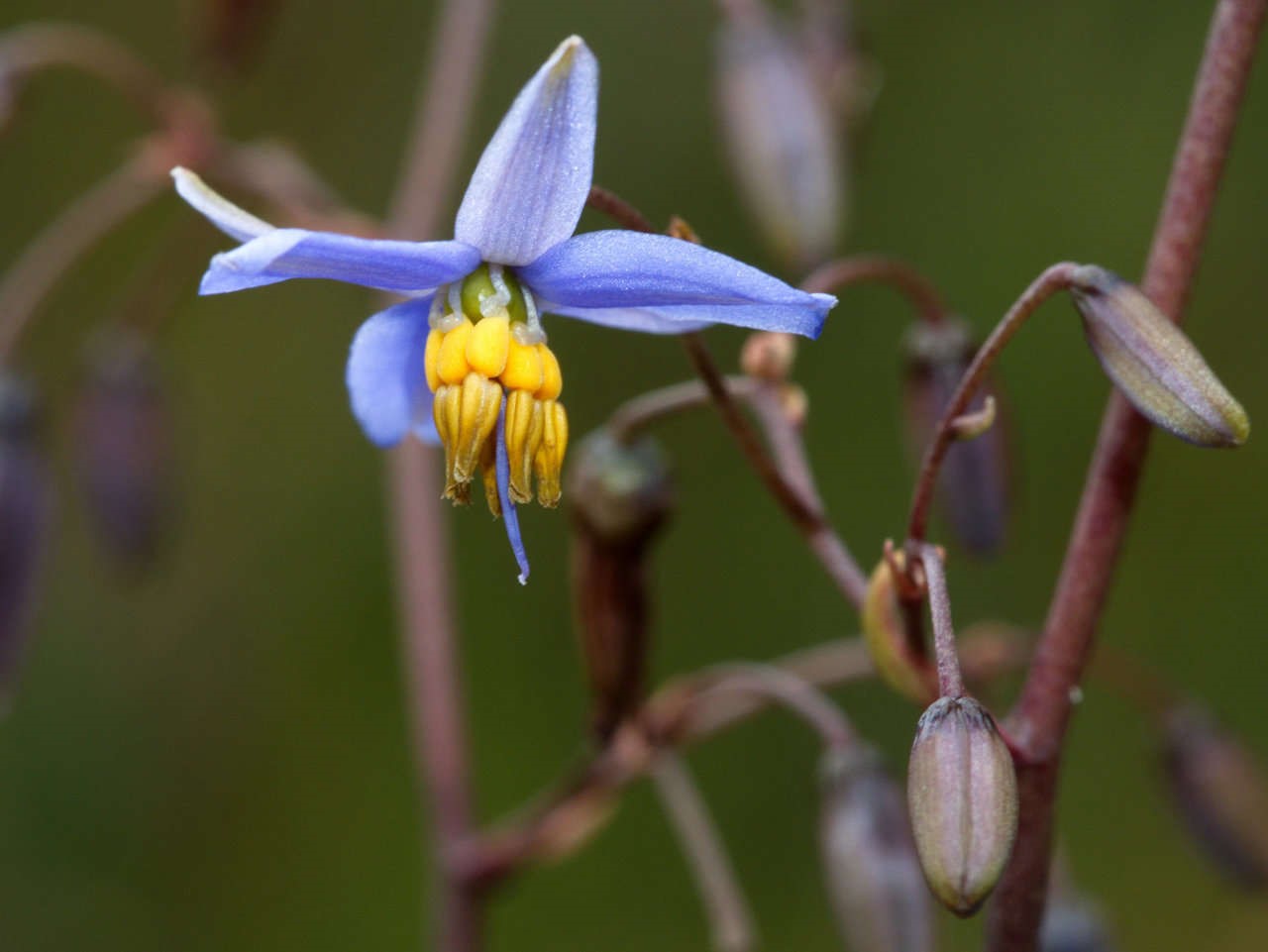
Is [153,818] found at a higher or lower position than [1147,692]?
lower

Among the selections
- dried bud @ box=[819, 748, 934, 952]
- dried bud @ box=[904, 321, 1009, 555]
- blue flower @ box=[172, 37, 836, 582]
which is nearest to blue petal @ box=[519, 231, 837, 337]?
blue flower @ box=[172, 37, 836, 582]

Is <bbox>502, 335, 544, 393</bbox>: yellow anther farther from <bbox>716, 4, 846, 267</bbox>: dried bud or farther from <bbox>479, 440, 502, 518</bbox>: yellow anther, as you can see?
<bbox>716, 4, 846, 267</bbox>: dried bud

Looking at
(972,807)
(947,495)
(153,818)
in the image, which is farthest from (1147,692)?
(153,818)

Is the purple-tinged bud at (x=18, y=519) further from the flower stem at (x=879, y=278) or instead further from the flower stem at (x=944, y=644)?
the flower stem at (x=944, y=644)

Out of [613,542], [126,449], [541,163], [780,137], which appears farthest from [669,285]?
[126,449]

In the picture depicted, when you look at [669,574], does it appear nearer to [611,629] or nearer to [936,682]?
[611,629]
